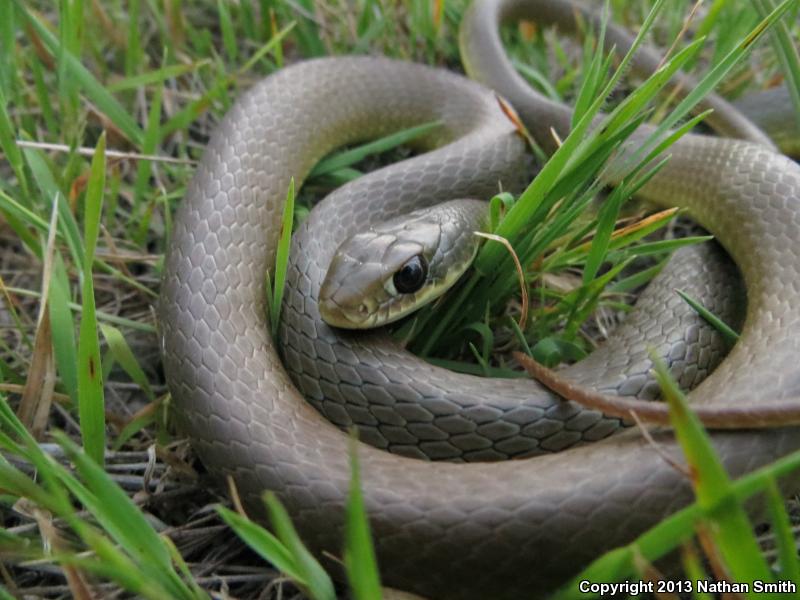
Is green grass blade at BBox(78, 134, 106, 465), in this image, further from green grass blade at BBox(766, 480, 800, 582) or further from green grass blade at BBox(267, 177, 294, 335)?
green grass blade at BBox(766, 480, 800, 582)

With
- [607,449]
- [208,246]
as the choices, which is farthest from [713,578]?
[208,246]

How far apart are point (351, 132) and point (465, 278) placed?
168 cm

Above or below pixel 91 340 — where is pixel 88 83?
above

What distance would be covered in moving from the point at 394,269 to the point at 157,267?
4.47 ft

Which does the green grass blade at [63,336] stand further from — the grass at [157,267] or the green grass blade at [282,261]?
the green grass blade at [282,261]

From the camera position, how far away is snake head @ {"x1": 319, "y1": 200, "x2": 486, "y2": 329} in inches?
111

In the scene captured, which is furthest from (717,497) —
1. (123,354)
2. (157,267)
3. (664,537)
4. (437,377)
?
(157,267)

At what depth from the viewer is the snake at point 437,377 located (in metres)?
2.20

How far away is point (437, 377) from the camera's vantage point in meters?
2.74

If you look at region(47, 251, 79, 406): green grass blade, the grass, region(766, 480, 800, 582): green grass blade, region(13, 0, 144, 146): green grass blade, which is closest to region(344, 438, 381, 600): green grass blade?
the grass

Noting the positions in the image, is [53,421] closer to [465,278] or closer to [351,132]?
[465,278]

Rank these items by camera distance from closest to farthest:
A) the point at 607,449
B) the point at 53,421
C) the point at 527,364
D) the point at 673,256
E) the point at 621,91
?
the point at 607,449 → the point at 527,364 → the point at 53,421 → the point at 673,256 → the point at 621,91

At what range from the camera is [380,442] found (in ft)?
8.89

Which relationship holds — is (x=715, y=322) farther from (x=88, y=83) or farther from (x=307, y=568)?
(x=88, y=83)
